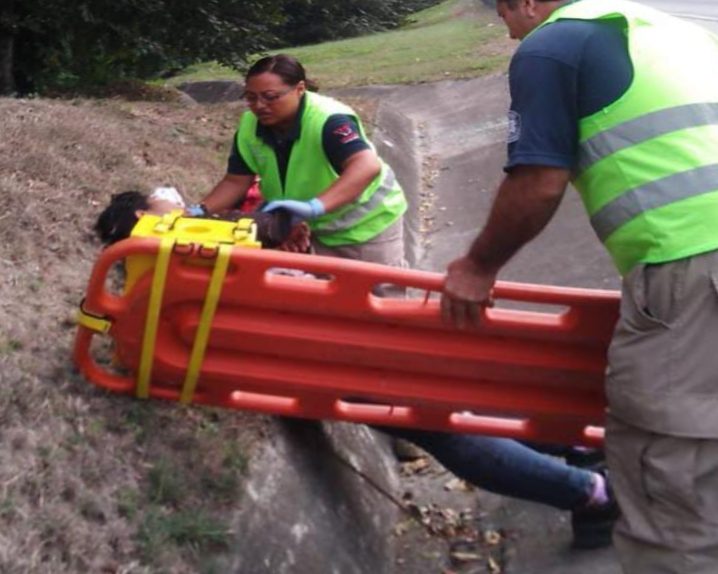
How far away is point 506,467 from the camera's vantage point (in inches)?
188

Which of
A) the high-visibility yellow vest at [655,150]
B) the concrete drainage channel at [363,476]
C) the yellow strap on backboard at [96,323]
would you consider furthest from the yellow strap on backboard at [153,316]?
the high-visibility yellow vest at [655,150]

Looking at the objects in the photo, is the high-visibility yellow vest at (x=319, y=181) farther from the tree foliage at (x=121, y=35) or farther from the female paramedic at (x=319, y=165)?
the tree foliage at (x=121, y=35)

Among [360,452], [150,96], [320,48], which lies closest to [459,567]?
[360,452]

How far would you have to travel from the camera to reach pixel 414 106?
1456cm

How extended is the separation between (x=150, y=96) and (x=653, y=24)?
834 centimetres

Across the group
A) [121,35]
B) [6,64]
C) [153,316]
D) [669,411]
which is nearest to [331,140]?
[153,316]

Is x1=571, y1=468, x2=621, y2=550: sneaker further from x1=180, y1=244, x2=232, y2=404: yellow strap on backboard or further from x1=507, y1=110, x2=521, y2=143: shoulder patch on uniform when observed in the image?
x1=507, y1=110, x2=521, y2=143: shoulder patch on uniform

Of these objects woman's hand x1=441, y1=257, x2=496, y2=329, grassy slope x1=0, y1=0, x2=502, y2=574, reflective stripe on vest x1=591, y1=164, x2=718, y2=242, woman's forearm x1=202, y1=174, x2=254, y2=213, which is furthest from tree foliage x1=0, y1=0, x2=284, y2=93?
reflective stripe on vest x1=591, y1=164, x2=718, y2=242

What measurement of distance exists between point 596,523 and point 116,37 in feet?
22.8

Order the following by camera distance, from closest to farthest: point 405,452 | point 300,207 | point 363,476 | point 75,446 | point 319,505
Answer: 1. point 75,446
2. point 300,207
3. point 319,505
4. point 363,476
5. point 405,452

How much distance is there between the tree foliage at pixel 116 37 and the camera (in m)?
10.2

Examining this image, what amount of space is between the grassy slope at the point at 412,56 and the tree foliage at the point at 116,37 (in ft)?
12.9

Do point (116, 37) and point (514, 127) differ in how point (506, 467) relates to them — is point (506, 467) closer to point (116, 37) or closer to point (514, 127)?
point (514, 127)

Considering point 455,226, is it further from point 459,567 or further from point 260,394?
point 260,394
